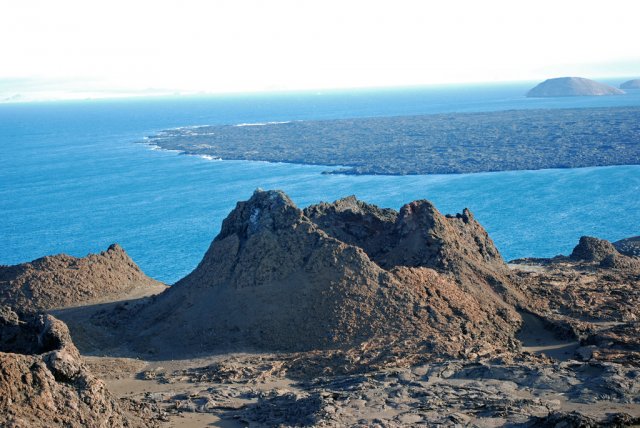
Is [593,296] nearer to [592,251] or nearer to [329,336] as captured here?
[592,251]

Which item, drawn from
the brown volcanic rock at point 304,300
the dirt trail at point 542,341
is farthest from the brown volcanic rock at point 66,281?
the dirt trail at point 542,341

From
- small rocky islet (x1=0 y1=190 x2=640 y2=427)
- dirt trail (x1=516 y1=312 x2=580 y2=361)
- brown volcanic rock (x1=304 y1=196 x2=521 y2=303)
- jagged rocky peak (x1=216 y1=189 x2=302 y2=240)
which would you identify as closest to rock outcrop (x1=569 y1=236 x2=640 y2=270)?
small rocky islet (x1=0 y1=190 x2=640 y2=427)

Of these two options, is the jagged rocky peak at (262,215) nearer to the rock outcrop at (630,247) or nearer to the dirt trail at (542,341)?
the dirt trail at (542,341)

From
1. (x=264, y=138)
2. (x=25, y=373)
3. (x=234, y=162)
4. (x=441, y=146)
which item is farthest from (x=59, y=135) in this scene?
(x=25, y=373)

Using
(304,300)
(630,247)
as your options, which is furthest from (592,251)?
(304,300)

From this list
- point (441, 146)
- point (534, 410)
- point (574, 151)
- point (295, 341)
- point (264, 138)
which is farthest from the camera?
point (264, 138)

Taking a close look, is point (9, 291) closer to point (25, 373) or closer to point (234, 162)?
point (25, 373)

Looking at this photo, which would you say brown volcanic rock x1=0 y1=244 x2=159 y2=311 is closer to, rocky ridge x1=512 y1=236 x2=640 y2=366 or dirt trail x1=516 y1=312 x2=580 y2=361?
dirt trail x1=516 y1=312 x2=580 y2=361
